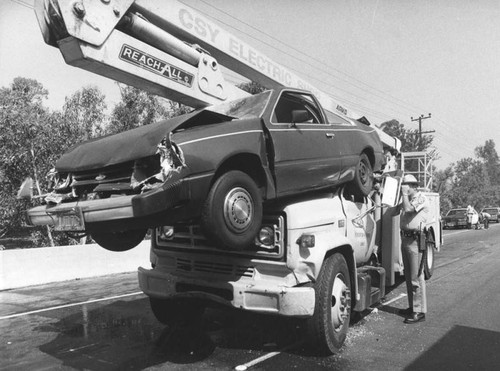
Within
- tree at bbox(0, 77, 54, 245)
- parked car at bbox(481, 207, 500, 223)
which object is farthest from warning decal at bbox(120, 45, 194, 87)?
parked car at bbox(481, 207, 500, 223)

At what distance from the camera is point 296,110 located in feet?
16.6

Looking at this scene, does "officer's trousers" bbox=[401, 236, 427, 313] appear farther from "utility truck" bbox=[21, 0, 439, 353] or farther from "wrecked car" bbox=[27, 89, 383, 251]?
"wrecked car" bbox=[27, 89, 383, 251]

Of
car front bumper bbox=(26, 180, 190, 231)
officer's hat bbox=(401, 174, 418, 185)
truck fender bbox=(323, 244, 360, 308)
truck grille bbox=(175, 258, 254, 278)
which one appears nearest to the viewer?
car front bumper bbox=(26, 180, 190, 231)

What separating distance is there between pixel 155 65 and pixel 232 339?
3.16 m

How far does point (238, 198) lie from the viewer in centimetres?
377

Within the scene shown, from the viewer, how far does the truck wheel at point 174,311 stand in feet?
17.4

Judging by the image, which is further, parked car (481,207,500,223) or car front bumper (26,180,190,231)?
parked car (481,207,500,223)

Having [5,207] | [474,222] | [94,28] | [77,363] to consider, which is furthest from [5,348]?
[474,222]

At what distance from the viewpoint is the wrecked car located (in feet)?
11.1

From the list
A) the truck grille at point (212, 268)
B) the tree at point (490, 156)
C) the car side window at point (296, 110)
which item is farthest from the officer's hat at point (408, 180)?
the tree at point (490, 156)

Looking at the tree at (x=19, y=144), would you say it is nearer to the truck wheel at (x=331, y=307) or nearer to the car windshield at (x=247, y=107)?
the car windshield at (x=247, y=107)

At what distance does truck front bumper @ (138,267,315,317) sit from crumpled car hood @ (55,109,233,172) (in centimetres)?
154

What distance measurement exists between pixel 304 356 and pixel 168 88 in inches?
128

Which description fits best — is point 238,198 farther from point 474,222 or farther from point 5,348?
point 474,222
